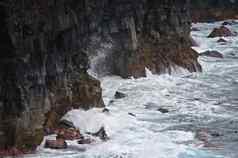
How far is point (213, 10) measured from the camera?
86875 mm

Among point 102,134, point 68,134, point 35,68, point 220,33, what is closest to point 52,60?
point 35,68

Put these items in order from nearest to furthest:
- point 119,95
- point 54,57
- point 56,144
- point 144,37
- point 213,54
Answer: point 56,144 < point 54,57 < point 119,95 < point 144,37 < point 213,54

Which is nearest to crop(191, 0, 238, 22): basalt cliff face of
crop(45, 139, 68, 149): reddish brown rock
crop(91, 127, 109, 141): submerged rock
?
crop(91, 127, 109, 141): submerged rock

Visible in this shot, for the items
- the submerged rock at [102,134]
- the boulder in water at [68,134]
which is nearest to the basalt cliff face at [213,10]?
the submerged rock at [102,134]

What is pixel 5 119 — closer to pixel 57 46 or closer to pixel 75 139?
pixel 75 139

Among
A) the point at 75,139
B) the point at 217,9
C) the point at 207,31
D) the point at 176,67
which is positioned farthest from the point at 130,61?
the point at 217,9

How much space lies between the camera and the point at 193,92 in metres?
36.2

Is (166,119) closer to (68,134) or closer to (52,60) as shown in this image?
(68,134)

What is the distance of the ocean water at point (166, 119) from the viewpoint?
23797mm

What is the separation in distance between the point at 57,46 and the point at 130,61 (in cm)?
1295

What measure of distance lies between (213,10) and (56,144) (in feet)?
215

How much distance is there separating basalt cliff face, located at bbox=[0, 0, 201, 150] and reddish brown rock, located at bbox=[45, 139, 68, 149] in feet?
1.63

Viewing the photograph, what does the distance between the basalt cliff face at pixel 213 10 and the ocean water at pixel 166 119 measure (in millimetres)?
39620

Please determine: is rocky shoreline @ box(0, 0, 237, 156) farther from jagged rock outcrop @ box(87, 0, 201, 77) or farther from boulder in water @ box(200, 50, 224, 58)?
boulder in water @ box(200, 50, 224, 58)
